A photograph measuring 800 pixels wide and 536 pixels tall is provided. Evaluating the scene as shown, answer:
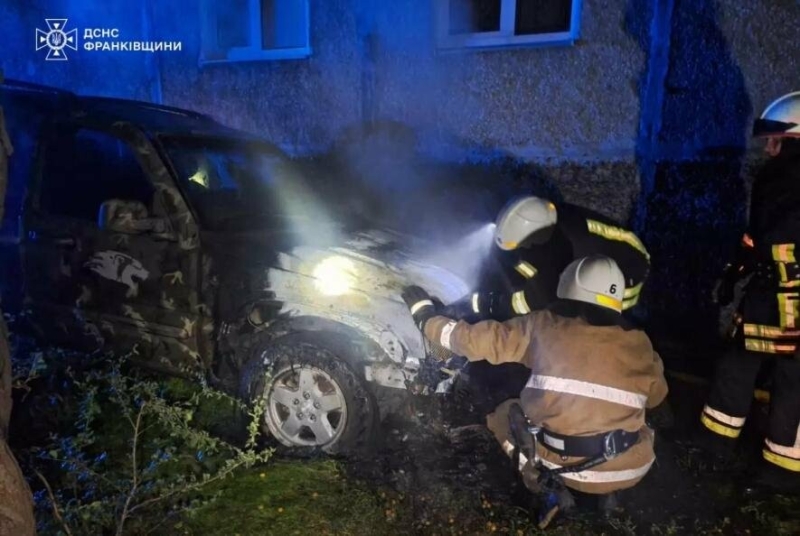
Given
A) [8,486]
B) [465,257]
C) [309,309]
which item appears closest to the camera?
[8,486]

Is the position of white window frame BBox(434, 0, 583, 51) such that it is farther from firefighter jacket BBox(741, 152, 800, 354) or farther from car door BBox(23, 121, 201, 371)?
car door BBox(23, 121, 201, 371)

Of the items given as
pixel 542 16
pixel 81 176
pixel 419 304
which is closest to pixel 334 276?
pixel 419 304

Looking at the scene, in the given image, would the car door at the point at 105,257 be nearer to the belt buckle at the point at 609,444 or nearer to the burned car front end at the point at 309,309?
the burned car front end at the point at 309,309

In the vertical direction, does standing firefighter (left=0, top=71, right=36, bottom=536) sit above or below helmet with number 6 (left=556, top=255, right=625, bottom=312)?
below

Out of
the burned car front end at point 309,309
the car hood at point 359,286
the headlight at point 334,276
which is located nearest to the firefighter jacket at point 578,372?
the car hood at point 359,286

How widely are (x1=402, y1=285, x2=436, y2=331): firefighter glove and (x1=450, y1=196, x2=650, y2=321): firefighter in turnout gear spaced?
64cm

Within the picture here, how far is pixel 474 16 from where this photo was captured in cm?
557

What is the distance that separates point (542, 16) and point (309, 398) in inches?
170

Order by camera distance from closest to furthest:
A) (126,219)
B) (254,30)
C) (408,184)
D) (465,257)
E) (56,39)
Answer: (126,219), (465,257), (408,184), (254,30), (56,39)

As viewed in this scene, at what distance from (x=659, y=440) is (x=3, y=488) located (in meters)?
3.37

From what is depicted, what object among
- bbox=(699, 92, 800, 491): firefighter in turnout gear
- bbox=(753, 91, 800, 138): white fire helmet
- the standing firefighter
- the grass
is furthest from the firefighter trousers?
the standing firefighter

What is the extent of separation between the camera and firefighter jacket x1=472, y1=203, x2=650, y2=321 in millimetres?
3279

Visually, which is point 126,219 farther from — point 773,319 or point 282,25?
point 282,25

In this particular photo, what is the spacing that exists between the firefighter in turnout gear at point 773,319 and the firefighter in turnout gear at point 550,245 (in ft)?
1.95
